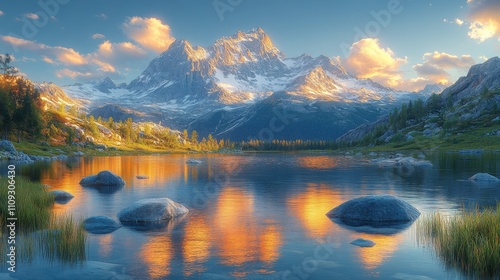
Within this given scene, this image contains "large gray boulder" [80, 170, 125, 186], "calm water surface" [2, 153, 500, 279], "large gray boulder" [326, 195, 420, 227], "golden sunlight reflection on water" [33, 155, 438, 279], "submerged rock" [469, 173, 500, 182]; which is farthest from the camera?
"large gray boulder" [80, 170, 125, 186]

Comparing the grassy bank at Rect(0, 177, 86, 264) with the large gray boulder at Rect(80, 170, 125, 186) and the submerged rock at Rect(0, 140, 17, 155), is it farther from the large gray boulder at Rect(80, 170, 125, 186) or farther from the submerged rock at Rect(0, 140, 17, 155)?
the submerged rock at Rect(0, 140, 17, 155)

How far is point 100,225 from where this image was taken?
26828 mm

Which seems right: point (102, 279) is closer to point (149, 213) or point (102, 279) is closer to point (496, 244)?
point (149, 213)

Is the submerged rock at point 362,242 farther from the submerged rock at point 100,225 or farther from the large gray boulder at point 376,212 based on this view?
the submerged rock at point 100,225

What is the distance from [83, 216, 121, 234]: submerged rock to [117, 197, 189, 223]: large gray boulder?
68.6 inches

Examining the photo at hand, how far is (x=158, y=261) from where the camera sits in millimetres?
19266

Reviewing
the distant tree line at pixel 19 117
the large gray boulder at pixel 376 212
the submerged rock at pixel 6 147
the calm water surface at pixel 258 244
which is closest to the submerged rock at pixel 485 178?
the calm water surface at pixel 258 244

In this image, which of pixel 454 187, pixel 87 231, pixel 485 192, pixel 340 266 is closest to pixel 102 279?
pixel 87 231

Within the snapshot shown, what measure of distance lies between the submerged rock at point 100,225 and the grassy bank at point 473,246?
827 inches

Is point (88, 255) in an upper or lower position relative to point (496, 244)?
lower

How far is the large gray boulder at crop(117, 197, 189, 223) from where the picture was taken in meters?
29.1

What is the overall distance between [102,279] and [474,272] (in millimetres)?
16715

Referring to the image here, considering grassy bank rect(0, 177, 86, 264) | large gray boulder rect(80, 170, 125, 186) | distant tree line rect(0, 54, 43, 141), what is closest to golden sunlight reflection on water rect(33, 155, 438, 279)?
grassy bank rect(0, 177, 86, 264)

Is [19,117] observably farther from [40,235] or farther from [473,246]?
[473,246]
